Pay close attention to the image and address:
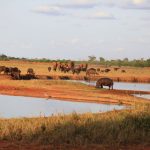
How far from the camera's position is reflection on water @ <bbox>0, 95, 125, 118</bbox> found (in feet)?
73.0

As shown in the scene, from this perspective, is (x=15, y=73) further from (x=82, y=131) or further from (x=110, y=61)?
(x=110, y=61)

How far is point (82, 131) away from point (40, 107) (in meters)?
12.5

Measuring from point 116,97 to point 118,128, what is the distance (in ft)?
55.2

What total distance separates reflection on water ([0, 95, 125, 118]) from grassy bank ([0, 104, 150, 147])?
25.7 feet

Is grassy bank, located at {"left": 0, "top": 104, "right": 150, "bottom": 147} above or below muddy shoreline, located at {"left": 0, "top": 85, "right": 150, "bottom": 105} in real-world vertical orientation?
above

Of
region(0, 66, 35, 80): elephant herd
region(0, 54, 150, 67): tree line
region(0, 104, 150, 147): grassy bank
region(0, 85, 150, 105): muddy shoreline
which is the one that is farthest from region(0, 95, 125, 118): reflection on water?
region(0, 54, 150, 67): tree line

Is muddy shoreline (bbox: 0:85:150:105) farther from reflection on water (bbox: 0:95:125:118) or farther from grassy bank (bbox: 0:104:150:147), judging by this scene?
grassy bank (bbox: 0:104:150:147)

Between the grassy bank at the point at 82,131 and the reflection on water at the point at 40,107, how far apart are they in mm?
7833

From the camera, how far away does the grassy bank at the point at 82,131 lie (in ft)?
37.9

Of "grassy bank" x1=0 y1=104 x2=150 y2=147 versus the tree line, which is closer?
"grassy bank" x1=0 y1=104 x2=150 y2=147

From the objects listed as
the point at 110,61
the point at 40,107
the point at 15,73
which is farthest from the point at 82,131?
the point at 110,61

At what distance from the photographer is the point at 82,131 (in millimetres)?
12305

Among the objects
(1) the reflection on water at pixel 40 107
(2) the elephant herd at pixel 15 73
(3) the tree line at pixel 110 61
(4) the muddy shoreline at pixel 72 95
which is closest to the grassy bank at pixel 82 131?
(1) the reflection on water at pixel 40 107

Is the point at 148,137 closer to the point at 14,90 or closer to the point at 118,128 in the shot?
the point at 118,128
